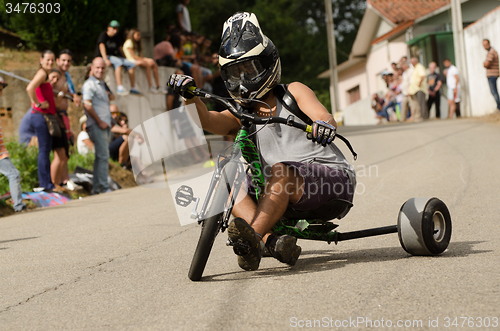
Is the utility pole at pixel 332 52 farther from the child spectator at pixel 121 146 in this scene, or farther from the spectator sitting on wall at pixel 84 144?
the spectator sitting on wall at pixel 84 144

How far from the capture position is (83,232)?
645 centimetres

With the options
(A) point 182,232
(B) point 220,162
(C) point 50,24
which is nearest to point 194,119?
(B) point 220,162

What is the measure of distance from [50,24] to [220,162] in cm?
1232

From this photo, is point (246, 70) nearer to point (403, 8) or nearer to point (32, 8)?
point (32, 8)

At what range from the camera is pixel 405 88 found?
2084cm

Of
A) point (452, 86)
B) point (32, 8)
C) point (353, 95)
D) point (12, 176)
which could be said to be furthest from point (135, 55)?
point (353, 95)

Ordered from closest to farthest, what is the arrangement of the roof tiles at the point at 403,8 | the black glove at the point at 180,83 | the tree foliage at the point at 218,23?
the black glove at the point at 180,83 → the tree foliage at the point at 218,23 → the roof tiles at the point at 403,8

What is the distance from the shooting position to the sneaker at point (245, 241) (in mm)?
3490

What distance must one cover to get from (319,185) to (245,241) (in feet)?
2.13

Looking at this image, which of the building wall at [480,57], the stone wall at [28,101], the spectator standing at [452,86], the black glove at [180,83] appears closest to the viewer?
the black glove at [180,83]

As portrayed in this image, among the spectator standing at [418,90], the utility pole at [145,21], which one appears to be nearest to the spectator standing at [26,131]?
the utility pole at [145,21]

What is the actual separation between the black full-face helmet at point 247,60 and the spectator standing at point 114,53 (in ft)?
27.5

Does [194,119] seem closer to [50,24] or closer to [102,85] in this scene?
[102,85]

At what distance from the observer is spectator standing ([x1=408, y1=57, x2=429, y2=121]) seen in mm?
19641
